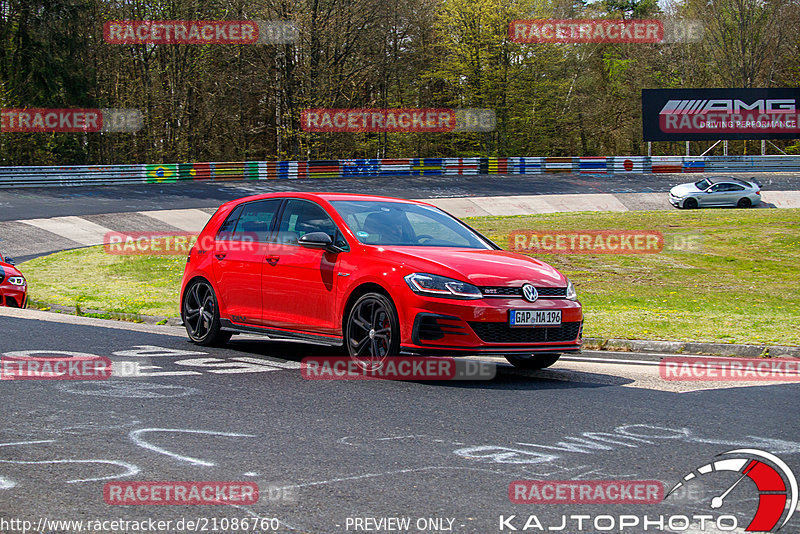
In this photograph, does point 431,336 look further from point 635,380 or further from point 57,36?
point 57,36

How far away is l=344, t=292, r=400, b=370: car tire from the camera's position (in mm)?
8211

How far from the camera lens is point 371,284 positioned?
851 centimetres

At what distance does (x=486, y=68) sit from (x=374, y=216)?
182 feet

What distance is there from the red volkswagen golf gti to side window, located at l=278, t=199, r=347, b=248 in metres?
0.01

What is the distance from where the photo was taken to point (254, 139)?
60.8 meters

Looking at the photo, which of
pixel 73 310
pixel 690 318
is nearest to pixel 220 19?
pixel 73 310

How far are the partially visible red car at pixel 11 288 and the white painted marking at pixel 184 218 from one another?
16740 mm

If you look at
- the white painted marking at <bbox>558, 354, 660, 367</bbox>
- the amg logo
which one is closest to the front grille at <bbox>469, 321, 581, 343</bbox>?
the white painted marking at <bbox>558, 354, 660, 367</bbox>
